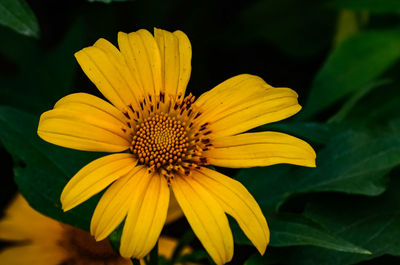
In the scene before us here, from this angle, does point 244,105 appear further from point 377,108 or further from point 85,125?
point 377,108

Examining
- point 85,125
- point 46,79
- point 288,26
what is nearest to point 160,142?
point 85,125

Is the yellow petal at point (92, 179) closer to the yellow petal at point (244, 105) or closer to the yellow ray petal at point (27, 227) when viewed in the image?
the yellow petal at point (244, 105)

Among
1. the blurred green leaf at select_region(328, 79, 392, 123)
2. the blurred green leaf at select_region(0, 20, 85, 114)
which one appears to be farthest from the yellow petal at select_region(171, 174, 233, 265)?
the blurred green leaf at select_region(0, 20, 85, 114)

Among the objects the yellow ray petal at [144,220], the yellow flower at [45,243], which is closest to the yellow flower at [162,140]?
the yellow ray petal at [144,220]

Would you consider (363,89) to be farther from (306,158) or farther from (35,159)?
(35,159)

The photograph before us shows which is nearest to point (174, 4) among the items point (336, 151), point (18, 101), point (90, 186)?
point (18, 101)

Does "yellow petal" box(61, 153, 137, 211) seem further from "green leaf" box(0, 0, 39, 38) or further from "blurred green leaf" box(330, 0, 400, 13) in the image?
"blurred green leaf" box(330, 0, 400, 13)
